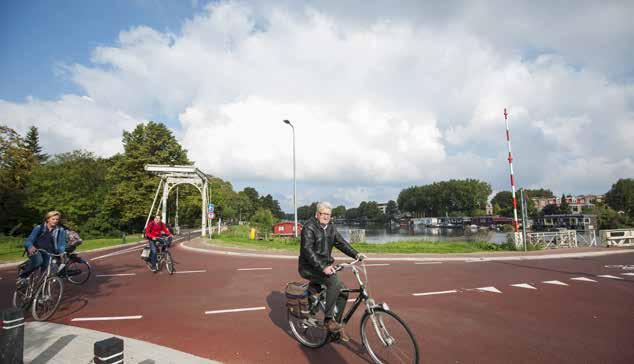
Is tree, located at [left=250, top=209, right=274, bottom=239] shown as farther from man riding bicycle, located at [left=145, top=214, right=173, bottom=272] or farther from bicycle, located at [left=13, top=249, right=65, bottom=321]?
bicycle, located at [left=13, top=249, right=65, bottom=321]

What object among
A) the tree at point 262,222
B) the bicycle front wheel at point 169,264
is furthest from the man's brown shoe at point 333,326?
the tree at point 262,222

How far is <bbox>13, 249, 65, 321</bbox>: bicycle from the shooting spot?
547 centimetres

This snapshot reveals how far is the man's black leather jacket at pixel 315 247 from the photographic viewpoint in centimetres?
387

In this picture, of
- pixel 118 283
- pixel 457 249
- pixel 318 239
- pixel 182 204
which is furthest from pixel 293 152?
pixel 182 204

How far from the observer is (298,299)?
422 cm

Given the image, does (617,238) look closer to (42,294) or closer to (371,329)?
(371,329)

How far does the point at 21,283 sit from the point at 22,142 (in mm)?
29625

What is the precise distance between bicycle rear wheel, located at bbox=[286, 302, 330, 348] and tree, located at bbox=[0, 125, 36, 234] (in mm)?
32658

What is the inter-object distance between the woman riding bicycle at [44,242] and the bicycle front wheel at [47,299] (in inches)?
20.2

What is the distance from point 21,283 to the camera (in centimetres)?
584

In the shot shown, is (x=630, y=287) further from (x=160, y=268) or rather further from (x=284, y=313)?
(x=160, y=268)

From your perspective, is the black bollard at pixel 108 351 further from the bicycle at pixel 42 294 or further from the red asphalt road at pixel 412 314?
the bicycle at pixel 42 294

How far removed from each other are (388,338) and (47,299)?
5902 millimetres

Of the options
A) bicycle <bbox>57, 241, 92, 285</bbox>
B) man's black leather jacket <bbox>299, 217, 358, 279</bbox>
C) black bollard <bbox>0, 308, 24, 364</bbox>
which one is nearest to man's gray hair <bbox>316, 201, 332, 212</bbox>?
man's black leather jacket <bbox>299, 217, 358, 279</bbox>
